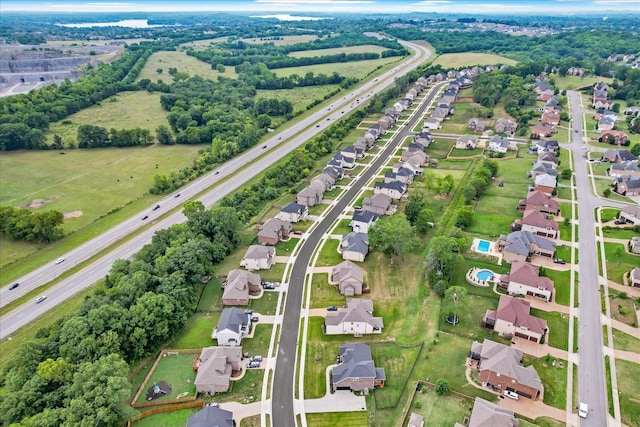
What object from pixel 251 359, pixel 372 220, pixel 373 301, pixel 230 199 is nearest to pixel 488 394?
pixel 373 301

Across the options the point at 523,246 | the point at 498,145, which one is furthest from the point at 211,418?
the point at 498,145

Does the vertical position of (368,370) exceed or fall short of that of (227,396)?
it exceeds it

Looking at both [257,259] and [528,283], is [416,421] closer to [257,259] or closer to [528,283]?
[528,283]

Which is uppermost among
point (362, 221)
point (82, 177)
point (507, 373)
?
point (362, 221)

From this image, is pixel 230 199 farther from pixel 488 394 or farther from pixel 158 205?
pixel 488 394

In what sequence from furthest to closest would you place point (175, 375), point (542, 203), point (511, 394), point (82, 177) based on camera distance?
point (82, 177), point (542, 203), point (175, 375), point (511, 394)

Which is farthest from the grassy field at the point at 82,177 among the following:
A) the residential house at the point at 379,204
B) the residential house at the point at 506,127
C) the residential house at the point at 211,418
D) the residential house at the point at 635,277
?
the residential house at the point at 635,277
